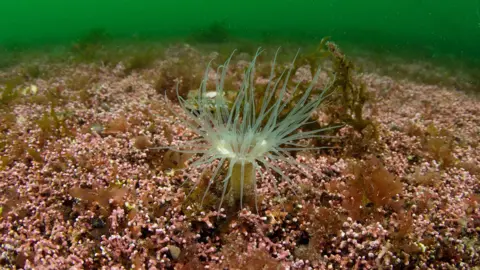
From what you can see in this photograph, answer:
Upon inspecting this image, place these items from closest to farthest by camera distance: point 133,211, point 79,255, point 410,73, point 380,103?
point 79,255
point 133,211
point 380,103
point 410,73

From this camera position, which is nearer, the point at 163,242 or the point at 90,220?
the point at 163,242

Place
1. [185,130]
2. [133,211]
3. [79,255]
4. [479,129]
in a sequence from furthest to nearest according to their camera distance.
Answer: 1. [479,129]
2. [185,130]
3. [133,211]
4. [79,255]

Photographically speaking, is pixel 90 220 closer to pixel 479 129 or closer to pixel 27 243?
pixel 27 243

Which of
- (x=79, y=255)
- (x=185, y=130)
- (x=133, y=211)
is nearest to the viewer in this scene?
(x=79, y=255)

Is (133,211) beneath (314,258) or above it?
above

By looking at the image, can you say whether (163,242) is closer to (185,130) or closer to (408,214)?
(185,130)

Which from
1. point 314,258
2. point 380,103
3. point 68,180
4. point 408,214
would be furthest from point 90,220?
point 380,103

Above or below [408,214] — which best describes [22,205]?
below

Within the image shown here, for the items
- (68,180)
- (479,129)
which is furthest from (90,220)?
(479,129)

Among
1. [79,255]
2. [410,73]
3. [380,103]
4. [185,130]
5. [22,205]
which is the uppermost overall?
[410,73]
